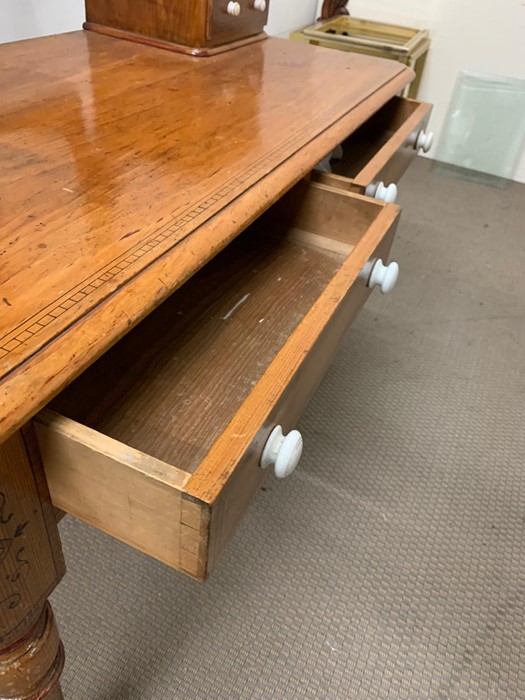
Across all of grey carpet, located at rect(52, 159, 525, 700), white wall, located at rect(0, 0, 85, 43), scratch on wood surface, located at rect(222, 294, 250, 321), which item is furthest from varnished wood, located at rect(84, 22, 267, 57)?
grey carpet, located at rect(52, 159, 525, 700)

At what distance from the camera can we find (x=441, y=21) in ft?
7.07

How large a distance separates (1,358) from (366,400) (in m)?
0.99

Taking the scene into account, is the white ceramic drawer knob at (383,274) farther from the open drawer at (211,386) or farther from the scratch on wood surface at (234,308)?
the scratch on wood surface at (234,308)

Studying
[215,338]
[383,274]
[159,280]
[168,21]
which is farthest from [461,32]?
[159,280]

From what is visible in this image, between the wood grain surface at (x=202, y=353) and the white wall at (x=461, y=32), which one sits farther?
the white wall at (x=461, y=32)

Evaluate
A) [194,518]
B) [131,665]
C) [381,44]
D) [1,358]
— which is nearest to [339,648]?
[131,665]

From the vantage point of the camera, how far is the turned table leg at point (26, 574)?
0.40 m

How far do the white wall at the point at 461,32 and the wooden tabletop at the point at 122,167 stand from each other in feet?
4.65

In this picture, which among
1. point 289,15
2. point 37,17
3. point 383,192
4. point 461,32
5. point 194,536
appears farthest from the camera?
point 461,32

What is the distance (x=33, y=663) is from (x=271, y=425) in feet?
1.04

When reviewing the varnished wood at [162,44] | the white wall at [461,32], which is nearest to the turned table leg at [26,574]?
the varnished wood at [162,44]

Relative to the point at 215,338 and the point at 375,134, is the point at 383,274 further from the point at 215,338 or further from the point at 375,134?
the point at 375,134

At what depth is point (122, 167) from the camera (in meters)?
0.59

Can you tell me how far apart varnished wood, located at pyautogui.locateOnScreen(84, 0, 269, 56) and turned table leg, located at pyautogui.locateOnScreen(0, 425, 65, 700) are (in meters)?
0.79
